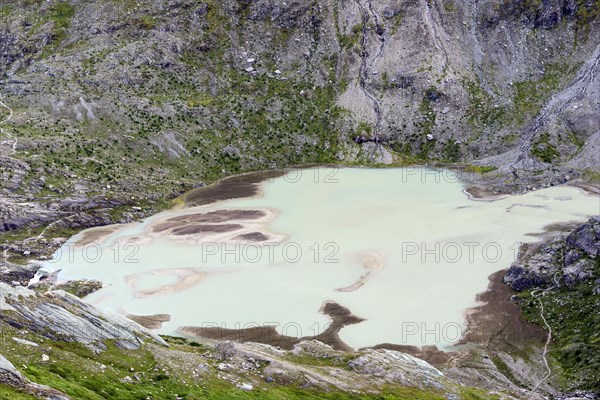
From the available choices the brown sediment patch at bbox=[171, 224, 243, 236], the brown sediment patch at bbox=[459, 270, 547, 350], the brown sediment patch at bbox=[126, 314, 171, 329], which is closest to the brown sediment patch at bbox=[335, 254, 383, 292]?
the brown sediment patch at bbox=[459, 270, 547, 350]

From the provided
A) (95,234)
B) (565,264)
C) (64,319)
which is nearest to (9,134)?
(95,234)

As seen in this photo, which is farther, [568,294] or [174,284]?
[174,284]

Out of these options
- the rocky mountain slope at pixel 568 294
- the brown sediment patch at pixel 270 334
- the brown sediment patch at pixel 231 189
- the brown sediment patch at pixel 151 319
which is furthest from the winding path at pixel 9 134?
the rocky mountain slope at pixel 568 294

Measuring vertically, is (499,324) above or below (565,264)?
below

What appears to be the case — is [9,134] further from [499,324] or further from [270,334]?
[499,324]

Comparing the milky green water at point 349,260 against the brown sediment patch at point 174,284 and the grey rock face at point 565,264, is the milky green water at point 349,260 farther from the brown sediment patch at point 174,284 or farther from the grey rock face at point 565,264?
the grey rock face at point 565,264

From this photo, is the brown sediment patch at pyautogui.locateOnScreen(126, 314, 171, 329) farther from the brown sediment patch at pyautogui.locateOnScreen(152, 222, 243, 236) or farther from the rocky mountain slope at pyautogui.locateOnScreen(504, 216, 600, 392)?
the rocky mountain slope at pyautogui.locateOnScreen(504, 216, 600, 392)

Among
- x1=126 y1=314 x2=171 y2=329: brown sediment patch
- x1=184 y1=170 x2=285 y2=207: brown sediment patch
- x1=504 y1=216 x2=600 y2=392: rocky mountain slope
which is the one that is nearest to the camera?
x1=504 y1=216 x2=600 y2=392: rocky mountain slope
